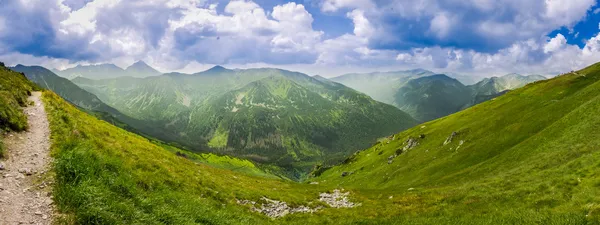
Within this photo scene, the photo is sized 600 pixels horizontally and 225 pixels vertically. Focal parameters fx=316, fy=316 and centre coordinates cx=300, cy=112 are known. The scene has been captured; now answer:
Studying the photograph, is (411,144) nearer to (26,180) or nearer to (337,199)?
(337,199)

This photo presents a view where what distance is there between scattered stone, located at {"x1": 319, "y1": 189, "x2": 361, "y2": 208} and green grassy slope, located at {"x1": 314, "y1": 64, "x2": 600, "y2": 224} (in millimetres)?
4604

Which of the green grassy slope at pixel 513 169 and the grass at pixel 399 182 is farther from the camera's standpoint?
the green grassy slope at pixel 513 169

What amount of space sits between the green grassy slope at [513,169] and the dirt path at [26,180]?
19754 mm

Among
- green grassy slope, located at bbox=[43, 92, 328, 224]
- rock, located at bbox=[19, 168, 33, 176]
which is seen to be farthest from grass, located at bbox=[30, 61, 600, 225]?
rock, located at bbox=[19, 168, 33, 176]

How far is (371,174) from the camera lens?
95625 mm

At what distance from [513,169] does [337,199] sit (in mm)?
24474

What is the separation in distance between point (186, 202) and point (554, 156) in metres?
44.7

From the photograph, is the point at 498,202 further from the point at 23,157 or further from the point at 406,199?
the point at 23,157

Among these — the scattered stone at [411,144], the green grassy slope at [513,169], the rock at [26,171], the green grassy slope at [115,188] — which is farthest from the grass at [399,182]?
the scattered stone at [411,144]

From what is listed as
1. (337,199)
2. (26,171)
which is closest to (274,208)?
(337,199)

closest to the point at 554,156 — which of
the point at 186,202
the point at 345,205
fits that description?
the point at 345,205

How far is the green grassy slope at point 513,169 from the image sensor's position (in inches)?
875

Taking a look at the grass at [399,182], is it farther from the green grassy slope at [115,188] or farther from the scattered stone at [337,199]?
the scattered stone at [337,199]

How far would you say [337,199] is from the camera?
47.3 meters
